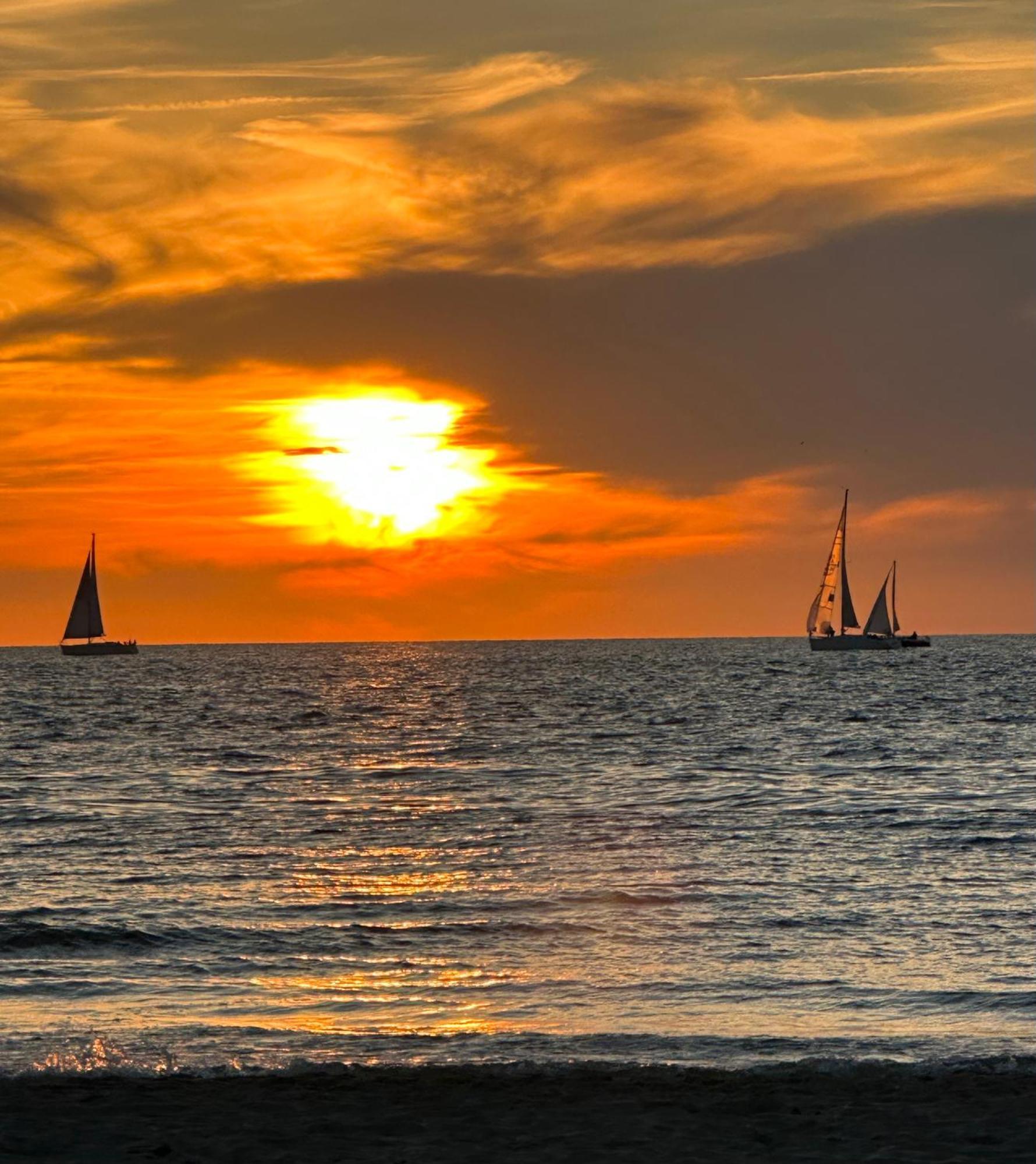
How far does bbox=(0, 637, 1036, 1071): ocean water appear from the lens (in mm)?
17000

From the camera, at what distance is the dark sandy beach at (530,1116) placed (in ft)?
40.0

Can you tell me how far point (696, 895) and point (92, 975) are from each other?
11.1 meters

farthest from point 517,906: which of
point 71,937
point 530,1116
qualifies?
point 530,1116

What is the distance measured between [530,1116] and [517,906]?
12.9 meters

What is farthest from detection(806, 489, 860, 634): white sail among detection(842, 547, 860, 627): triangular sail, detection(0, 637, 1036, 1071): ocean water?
detection(0, 637, 1036, 1071): ocean water

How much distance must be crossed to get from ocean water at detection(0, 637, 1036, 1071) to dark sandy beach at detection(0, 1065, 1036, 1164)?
1.00 m

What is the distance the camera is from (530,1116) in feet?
43.2

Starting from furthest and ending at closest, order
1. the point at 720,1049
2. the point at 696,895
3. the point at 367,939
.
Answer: the point at 696,895, the point at 367,939, the point at 720,1049

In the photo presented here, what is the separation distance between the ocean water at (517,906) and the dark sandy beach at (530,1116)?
1.00 metres

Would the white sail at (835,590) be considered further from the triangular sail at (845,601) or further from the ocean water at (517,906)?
the ocean water at (517,906)

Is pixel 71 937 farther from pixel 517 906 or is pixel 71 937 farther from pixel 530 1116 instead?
pixel 530 1116

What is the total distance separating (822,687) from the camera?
5546 inches

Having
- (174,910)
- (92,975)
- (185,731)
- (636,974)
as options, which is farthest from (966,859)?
(185,731)

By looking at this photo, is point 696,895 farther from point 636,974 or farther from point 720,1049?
point 720,1049
